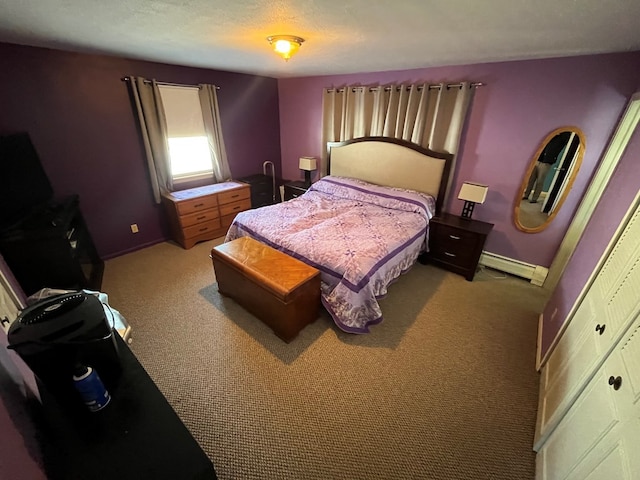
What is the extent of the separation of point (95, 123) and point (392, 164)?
3.37 meters

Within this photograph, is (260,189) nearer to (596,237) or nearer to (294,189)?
(294,189)

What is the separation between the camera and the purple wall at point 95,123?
2.41 meters

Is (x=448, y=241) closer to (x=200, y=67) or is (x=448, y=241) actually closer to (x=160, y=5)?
(x=160, y=5)

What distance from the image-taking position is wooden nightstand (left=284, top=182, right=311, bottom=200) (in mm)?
4219

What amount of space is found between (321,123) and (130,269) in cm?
323

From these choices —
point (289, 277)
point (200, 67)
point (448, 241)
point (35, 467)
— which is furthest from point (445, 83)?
point (35, 467)

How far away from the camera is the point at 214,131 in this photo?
3.73m

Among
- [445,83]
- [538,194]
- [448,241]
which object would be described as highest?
[445,83]

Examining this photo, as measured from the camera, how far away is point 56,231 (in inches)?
84.8

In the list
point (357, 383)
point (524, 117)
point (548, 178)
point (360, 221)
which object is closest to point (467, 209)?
point (548, 178)

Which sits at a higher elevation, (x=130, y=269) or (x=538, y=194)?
(x=538, y=194)

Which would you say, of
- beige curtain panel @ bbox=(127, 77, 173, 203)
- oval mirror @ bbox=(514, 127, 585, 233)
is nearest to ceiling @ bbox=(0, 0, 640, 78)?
beige curtain panel @ bbox=(127, 77, 173, 203)

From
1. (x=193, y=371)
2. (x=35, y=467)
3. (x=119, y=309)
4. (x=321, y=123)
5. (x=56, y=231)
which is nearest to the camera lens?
(x=35, y=467)

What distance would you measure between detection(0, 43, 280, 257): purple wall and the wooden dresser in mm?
374
